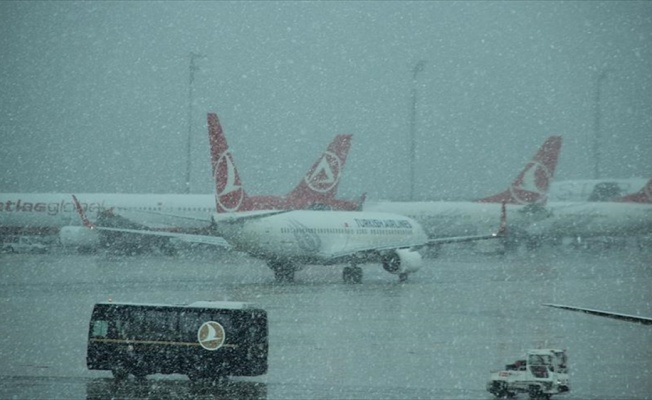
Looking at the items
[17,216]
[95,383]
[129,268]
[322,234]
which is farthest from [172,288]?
[17,216]

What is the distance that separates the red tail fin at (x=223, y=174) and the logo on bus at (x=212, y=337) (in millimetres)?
27440

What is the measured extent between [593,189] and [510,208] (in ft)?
154

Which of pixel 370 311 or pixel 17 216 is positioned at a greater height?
pixel 17 216

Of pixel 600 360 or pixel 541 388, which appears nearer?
pixel 541 388

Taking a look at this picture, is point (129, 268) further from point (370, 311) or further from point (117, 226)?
point (370, 311)

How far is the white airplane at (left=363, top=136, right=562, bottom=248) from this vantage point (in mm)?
82875

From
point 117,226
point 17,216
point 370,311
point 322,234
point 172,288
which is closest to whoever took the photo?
point 370,311

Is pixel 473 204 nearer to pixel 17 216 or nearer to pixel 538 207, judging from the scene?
pixel 538 207

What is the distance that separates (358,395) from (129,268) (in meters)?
42.8

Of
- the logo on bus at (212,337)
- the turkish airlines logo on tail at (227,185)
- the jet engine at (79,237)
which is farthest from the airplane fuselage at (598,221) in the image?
the logo on bus at (212,337)

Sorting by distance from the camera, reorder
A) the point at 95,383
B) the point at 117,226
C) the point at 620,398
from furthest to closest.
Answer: the point at 117,226 → the point at 95,383 → the point at 620,398

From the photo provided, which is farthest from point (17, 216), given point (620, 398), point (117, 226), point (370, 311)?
point (620, 398)

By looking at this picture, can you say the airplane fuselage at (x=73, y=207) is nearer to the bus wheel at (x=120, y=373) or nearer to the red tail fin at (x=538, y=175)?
the red tail fin at (x=538, y=175)

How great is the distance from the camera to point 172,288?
4384cm
